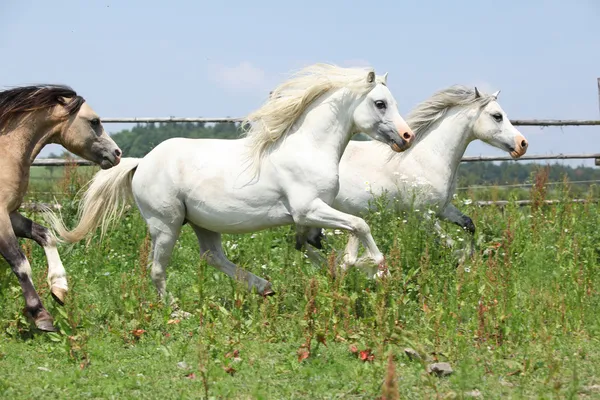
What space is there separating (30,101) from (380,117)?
2748mm

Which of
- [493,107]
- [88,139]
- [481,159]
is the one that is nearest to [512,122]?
[481,159]

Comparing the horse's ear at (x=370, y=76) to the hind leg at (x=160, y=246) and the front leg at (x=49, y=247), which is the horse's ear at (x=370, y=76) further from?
the front leg at (x=49, y=247)

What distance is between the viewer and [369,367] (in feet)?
15.6

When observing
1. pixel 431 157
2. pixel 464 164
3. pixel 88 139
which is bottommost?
pixel 464 164

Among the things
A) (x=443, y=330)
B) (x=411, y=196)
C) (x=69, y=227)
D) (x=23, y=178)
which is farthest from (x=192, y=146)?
(x=69, y=227)

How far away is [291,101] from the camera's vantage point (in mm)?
6871

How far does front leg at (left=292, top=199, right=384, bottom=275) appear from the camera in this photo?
6352mm

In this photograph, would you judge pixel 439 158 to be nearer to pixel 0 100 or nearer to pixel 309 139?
pixel 309 139

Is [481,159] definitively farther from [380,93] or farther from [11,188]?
[11,188]

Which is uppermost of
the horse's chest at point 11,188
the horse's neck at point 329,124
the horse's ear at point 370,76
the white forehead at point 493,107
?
the horse's ear at point 370,76

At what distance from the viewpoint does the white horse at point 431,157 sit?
8.08m

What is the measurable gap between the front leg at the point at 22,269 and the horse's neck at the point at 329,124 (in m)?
2.36


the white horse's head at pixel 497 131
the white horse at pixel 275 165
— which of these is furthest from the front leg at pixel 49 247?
the white horse's head at pixel 497 131

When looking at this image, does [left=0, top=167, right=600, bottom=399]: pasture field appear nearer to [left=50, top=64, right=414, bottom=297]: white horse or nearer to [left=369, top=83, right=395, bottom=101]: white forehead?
[left=50, top=64, right=414, bottom=297]: white horse
